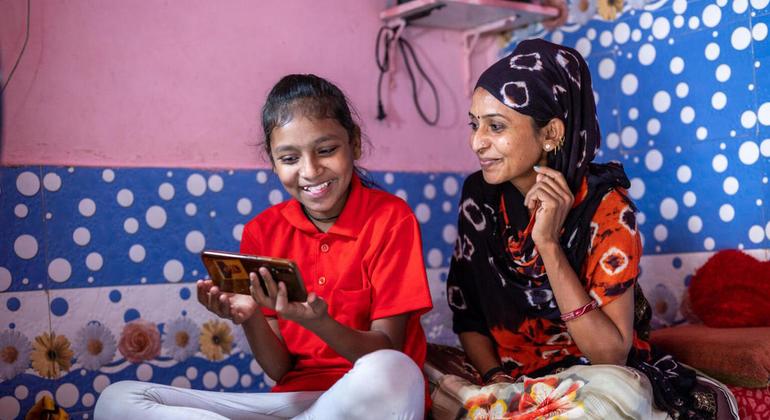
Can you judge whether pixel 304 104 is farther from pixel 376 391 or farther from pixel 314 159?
pixel 376 391

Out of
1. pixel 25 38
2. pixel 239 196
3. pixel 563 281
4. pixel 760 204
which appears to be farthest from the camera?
pixel 239 196

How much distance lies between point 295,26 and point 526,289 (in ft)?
4.61

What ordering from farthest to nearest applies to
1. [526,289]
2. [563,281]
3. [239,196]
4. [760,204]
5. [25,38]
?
[239,196], [760,204], [25,38], [526,289], [563,281]

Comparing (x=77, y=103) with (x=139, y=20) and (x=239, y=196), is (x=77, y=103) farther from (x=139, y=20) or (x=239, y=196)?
(x=239, y=196)

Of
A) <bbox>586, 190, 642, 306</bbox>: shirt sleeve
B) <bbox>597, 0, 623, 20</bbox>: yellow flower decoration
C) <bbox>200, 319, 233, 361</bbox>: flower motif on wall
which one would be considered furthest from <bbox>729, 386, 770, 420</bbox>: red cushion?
<bbox>200, 319, 233, 361</bbox>: flower motif on wall

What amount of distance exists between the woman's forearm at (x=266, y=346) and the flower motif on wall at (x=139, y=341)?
27.9 inches

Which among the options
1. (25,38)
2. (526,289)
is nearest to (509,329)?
(526,289)

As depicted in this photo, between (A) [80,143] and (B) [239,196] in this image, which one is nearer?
(A) [80,143]

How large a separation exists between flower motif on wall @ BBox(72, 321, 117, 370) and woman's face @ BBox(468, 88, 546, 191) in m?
1.32

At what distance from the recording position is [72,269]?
2.53 meters

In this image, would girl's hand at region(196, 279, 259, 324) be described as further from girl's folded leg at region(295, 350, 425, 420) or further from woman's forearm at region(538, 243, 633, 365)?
woman's forearm at region(538, 243, 633, 365)

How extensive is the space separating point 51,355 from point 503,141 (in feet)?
4.97

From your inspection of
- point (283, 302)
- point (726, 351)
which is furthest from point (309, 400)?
point (726, 351)

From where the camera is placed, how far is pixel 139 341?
8.68 ft
